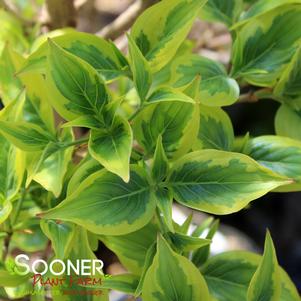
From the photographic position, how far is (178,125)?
0.43m

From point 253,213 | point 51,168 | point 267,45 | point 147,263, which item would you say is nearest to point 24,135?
point 51,168

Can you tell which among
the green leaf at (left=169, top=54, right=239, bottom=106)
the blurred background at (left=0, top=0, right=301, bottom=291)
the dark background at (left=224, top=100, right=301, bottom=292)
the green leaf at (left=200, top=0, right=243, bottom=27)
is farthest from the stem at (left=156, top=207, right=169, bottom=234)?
the dark background at (left=224, top=100, right=301, bottom=292)

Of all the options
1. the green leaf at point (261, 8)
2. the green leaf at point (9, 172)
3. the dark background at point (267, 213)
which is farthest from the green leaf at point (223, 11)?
the dark background at point (267, 213)

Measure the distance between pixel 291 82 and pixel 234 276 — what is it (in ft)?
0.61

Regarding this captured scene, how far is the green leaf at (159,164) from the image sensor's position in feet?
1.37

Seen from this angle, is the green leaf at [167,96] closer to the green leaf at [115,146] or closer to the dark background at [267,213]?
the green leaf at [115,146]

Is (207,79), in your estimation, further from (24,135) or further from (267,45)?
(24,135)

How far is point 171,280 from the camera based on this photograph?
1.29ft

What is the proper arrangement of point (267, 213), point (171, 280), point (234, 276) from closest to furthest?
1. point (171, 280)
2. point (234, 276)
3. point (267, 213)

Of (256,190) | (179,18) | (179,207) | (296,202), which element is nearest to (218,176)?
(256,190)

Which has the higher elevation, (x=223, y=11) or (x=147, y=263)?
(x=223, y=11)

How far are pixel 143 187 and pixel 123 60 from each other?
12 cm

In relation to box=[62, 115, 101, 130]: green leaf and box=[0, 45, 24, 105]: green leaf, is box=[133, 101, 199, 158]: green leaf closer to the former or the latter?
box=[62, 115, 101, 130]: green leaf

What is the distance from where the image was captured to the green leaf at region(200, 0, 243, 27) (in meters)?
0.56
